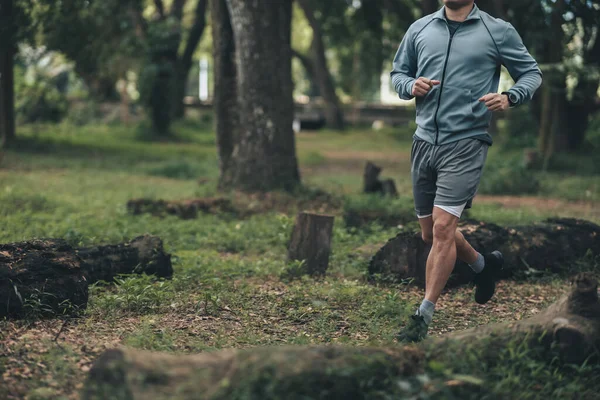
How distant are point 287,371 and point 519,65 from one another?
Answer: 275 centimetres

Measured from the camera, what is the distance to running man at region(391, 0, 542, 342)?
531cm

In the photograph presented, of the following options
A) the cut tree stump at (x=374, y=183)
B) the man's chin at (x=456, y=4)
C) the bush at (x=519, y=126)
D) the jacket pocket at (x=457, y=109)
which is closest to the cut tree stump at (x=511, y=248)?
the jacket pocket at (x=457, y=109)

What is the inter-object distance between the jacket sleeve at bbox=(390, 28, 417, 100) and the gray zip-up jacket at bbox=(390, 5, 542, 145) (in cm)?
3

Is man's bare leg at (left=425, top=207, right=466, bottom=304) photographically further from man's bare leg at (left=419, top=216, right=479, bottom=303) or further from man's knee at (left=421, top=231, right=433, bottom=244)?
man's knee at (left=421, top=231, right=433, bottom=244)

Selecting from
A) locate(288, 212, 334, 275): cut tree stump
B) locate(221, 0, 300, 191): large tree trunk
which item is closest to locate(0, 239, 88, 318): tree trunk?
locate(288, 212, 334, 275): cut tree stump

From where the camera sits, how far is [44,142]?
67.7ft

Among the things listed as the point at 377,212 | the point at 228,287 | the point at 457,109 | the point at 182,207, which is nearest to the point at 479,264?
the point at 457,109

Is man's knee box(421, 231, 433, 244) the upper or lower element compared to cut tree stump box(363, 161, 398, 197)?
upper

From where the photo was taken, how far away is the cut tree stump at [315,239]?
7723mm

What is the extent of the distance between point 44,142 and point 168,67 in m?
4.33

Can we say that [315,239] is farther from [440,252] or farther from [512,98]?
[512,98]

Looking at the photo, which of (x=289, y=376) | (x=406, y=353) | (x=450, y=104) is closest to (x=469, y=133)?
(x=450, y=104)

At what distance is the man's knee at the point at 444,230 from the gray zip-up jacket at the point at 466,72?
50cm

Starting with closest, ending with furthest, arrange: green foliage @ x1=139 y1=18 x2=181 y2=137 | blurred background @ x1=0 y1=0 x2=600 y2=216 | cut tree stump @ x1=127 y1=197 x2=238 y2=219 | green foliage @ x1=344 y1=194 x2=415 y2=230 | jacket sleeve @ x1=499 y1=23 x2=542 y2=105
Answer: jacket sleeve @ x1=499 y1=23 x2=542 y2=105
green foliage @ x1=344 y1=194 x2=415 y2=230
cut tree stump @ x1=127 y1=197 x2=238 y2=219
blurred background @ x1=0 y1=0 x2=600 y2=216
green foliage @ x1=139 y1=18 x2=181 y2=137
